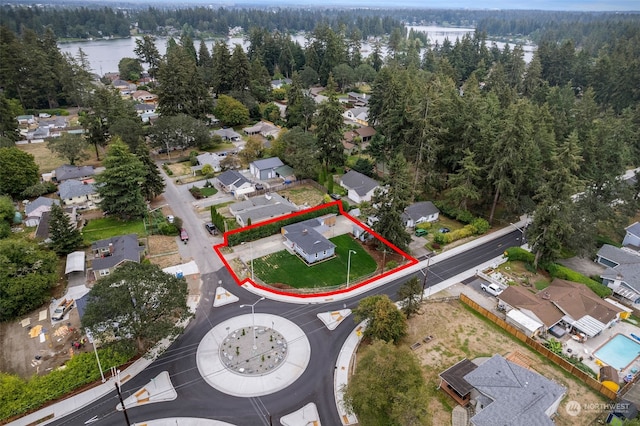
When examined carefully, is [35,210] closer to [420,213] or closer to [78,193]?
[78,193]

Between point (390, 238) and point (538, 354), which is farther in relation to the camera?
point (390, 238)

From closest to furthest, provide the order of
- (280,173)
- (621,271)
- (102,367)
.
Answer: (102,367) < (621,271) < (280,173)

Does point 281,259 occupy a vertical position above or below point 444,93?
below

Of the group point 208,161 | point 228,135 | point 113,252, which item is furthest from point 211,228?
point 228,135

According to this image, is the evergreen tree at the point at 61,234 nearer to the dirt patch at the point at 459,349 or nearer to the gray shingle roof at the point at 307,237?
the gray shingle roof at the point at 307,237

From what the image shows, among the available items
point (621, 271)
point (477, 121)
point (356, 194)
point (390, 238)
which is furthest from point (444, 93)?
point (621, 271)

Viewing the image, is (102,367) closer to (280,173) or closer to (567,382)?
(567,382)

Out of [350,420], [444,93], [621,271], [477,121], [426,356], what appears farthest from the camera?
[444,93]
